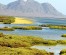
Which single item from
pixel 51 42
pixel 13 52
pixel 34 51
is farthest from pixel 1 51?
pixel 51 42

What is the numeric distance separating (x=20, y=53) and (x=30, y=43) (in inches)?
435

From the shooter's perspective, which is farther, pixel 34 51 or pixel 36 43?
pixel 36 43

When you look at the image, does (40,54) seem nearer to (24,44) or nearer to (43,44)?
(24,44)

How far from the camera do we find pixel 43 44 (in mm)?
42594

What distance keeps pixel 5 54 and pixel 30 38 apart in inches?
638

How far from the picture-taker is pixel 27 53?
100 feet

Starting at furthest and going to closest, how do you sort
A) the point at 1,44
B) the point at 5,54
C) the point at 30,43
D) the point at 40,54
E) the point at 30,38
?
the point at 30,38
the point at 30,43
the point at 1,44
the point at 40,54
the point at 5,54

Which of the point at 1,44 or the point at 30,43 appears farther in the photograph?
the point at 30,43

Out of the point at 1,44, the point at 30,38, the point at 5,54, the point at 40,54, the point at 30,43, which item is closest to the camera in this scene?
the point at 5,54

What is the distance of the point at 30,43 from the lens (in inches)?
1622

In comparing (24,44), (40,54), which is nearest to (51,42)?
(24,44)

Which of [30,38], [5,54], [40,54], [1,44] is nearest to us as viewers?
[5,54]

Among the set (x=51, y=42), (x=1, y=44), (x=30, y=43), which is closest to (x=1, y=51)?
(x=1, y=44)

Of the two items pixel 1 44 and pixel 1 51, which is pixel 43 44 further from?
pixel 1 51
